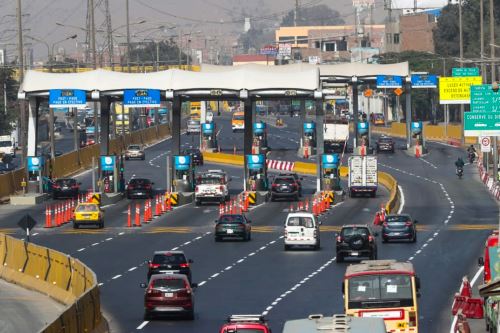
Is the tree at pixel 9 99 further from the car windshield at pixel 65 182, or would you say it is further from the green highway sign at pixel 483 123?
the green highway sign at pixel 483 123

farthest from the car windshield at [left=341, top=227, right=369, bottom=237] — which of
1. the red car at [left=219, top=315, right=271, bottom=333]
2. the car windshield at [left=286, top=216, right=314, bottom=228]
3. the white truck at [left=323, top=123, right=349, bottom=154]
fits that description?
the white truck at [left=323, top=123, right=349, bottom=154]

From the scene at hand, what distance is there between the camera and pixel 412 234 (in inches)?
2576

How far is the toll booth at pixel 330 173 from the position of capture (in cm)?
9425

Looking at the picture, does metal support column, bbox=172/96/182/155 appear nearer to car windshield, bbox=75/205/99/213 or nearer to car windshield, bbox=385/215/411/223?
car windshield, bbox=75/205/99/213

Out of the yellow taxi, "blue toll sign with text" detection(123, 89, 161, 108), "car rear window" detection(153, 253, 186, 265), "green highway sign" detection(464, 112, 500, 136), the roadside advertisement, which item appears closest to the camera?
"car rear window" detection(153, 253, 186, 265)

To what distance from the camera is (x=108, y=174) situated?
306 feet

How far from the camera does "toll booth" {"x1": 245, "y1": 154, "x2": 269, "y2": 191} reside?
92.6m

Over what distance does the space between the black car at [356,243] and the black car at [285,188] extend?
3416 centimetres

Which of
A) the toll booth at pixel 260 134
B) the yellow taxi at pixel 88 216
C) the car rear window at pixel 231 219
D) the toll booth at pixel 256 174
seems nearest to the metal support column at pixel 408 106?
the toll booth at pixel 260 134

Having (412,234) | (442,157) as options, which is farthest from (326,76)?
(412,234)

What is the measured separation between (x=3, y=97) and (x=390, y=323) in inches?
6072

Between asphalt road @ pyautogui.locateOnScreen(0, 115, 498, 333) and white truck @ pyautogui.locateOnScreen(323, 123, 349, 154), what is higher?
white truck @ pyautogui.locateOnScreen(323, 123, 349, 154)

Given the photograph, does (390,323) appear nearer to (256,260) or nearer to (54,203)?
(256,260)

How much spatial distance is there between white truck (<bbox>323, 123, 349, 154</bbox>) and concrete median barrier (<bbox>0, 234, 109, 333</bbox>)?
270 feet
